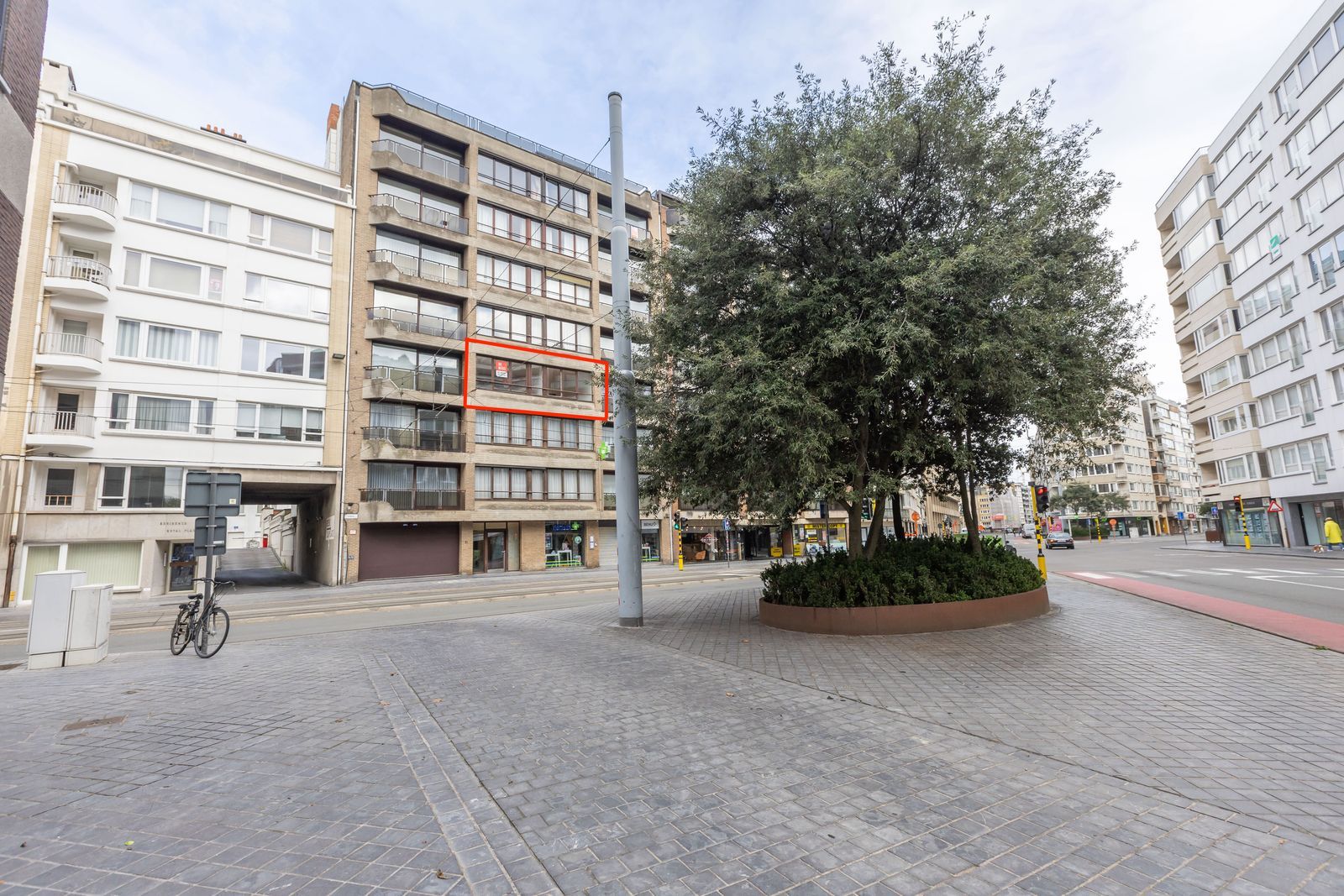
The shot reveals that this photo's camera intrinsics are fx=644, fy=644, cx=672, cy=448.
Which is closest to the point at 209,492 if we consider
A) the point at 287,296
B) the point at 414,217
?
the point at 287,296

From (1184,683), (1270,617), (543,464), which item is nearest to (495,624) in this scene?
(1184,683)

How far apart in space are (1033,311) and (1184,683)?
207 inches

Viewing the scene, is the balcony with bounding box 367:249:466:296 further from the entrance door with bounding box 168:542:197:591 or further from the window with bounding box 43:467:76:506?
the entrance door with bounding box 168:542:197:591

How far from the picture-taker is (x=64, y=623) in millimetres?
9141

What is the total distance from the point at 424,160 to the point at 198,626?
99.1 ft

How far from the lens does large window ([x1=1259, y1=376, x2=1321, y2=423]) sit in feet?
101

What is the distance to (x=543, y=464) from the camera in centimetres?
3472

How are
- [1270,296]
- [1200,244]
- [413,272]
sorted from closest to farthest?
[413,272] → [1270,296] → [1200,244]

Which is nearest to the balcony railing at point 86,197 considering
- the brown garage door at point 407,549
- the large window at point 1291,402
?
the brown garage door at point 407,549

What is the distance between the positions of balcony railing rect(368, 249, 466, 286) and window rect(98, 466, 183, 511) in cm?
1260

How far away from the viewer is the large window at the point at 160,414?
24.5 meters

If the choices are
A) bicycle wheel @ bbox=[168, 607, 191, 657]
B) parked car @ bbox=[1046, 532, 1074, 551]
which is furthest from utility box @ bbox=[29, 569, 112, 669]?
parked car @ bbox=[1046, 532, 1074, 551]

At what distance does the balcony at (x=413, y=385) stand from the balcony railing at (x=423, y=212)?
7.70m

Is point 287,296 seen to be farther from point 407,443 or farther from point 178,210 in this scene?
point 407,443
